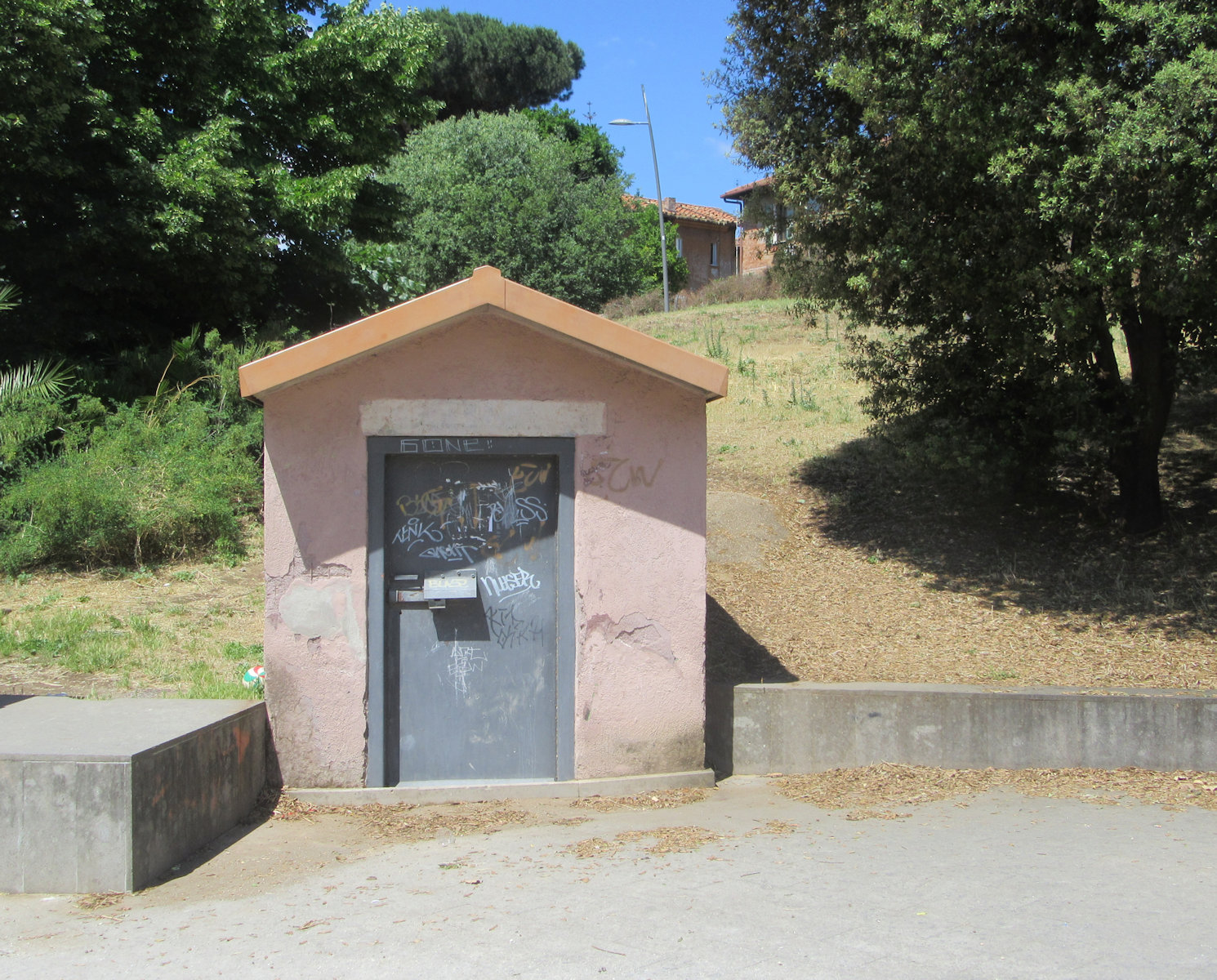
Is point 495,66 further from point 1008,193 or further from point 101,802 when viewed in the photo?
point 101,802

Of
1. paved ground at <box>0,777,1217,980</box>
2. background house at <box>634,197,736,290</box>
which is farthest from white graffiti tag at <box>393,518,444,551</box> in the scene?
background house at <box>634,197,736,290</box>

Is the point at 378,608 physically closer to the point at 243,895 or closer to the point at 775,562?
the point at 243,895

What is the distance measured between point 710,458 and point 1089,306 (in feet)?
17.0

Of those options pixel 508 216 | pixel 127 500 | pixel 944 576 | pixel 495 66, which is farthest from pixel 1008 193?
pixel 495 66

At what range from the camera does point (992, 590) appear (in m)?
9.02

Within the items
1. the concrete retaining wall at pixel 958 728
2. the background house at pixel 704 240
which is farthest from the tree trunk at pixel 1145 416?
the background house at pixel 704 240

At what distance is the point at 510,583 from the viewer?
5.48 m

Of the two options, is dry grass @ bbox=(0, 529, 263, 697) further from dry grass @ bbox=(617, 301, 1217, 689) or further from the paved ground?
dry grass @ bbox=(617, 301, 1217, 689)

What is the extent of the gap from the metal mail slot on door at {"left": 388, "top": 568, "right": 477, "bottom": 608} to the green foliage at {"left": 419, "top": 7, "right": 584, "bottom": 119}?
3533 centimetres

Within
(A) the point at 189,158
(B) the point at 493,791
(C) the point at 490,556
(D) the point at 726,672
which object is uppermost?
(A) the point at 189,158

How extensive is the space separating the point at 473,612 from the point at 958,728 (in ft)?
9.59

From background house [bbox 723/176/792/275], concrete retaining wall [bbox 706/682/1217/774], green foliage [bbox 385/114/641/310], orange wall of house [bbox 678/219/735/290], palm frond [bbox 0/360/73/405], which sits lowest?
concrete retaining wall [bbox 706/682/1217/774]

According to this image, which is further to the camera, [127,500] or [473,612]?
[127,500]

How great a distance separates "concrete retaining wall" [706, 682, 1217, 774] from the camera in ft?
19.3
